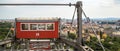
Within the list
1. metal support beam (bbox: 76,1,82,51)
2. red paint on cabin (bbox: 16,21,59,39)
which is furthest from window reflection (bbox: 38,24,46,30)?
metal support beam (bbox: 76,1,82,51)

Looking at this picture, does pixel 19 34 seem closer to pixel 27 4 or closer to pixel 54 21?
pixel 54 21

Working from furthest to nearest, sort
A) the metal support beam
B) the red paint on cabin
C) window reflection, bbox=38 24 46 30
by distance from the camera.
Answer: window reflection, bbox=38 24 46 30
the red paint on cabin
the metal support beam

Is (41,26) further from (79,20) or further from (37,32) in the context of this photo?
(79,20)

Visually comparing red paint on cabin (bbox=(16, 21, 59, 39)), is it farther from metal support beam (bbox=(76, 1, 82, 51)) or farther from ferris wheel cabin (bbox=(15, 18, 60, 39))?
metal support beam (bbox=(76, 1, 82, 51))

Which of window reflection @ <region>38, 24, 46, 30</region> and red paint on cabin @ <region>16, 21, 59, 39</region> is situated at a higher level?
window reflection @ <region>38, 24, 46, 30</region>

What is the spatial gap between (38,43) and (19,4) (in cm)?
591

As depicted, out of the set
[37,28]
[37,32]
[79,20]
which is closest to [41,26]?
[37,28]

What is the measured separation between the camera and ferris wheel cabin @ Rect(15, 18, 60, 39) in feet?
48.7

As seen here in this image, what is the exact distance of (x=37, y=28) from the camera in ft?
49.4

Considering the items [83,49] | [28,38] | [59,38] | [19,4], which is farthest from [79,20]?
[28,38]

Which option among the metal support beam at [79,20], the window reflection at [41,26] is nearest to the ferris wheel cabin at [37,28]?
the window reflection at [41,26]

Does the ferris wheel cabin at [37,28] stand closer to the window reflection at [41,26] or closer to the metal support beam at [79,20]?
the window reflection at [41,26]

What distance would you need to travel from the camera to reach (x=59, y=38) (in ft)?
47.5

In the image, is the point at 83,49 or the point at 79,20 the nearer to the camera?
the point at 83,49
